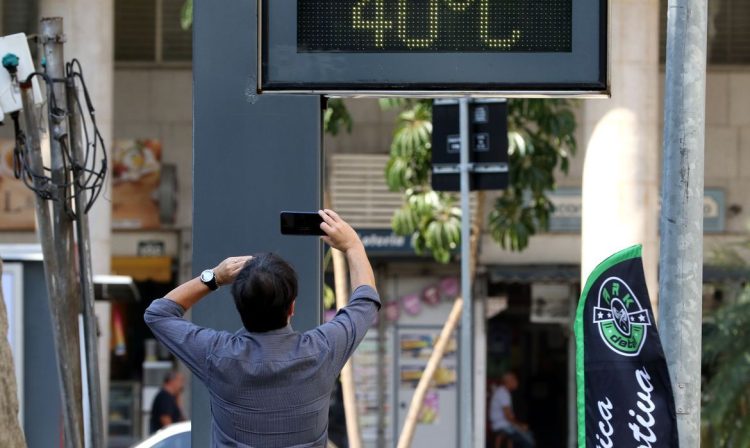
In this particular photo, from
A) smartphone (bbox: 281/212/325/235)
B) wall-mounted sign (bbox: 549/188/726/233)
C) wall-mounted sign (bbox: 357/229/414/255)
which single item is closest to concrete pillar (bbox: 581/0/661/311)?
wall-mounted sign (bbox: 549/188/726/233)

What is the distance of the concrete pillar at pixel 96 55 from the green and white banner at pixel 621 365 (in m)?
11.0

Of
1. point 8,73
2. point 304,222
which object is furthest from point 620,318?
point 8,73

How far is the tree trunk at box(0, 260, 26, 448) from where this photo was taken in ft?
16.8

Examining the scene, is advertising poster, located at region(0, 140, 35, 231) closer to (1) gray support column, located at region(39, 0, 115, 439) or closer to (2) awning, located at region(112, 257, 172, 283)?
(2) awning, located at region(112, 257, 172, 283)

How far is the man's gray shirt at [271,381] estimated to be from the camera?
3.53m

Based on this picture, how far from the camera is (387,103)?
13.2m

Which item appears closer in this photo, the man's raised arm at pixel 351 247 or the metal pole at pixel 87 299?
the man's raised arm at pixel 351 247

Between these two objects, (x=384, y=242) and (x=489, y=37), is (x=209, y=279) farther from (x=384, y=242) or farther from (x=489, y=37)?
(x=384, y=242)

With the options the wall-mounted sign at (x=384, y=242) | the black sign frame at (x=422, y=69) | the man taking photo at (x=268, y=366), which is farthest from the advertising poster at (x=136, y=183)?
the man taking photo at (x=268, y=366)

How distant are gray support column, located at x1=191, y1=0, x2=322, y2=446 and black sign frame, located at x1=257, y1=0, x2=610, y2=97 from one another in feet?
0.46

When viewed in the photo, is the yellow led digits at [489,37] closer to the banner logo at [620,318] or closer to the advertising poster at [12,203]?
the banner logo at [620,318]

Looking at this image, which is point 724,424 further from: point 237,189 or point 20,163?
point 237,189

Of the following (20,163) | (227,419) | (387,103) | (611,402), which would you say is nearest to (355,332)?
(227,419)

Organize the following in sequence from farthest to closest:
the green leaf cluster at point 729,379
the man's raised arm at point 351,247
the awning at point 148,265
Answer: the awning at point 148,265 → the green leaf cluster at point 729,379 → the man's raised arm at point 351,247
